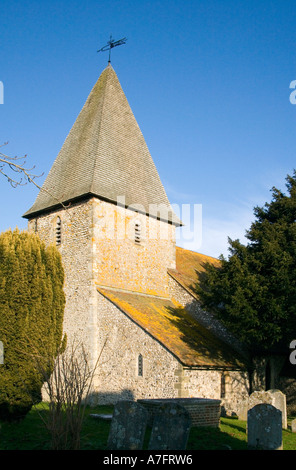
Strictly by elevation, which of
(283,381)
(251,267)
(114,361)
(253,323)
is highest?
(251,267)

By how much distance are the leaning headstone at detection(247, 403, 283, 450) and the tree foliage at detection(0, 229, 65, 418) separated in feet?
21.9

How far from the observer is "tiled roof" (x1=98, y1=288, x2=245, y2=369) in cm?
1905

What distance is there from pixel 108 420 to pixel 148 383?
4.39 metres

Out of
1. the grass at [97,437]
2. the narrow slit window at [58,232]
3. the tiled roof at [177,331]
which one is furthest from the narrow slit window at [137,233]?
the grass at [97,437]

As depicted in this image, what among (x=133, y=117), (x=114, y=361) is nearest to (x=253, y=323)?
(x=114, y=361)

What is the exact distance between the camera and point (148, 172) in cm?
2767

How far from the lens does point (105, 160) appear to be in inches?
981

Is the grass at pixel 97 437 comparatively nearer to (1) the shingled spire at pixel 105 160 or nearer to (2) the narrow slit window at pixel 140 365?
(2) the narrow slit window at pixel 140 365

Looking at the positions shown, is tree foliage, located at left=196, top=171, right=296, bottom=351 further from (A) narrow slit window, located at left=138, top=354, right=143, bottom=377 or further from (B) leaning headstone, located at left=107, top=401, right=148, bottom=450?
(B) leaning headstone, located at left=107, top=401, right=148, bottom=450

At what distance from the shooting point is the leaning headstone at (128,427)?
9.58 meters

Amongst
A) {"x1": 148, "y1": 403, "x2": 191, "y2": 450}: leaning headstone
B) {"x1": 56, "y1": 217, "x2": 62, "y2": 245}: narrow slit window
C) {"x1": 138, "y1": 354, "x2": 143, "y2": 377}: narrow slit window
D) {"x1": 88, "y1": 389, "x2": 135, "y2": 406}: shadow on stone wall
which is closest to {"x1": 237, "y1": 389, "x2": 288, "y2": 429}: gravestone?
{"x1": 138, "y1": 354, "x2": 143, "y2": 377}: narrow slit window

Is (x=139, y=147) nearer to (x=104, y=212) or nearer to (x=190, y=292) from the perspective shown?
(x=104, y=212)

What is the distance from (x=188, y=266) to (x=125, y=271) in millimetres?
6560

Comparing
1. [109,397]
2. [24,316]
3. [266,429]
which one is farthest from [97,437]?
[109,397]
